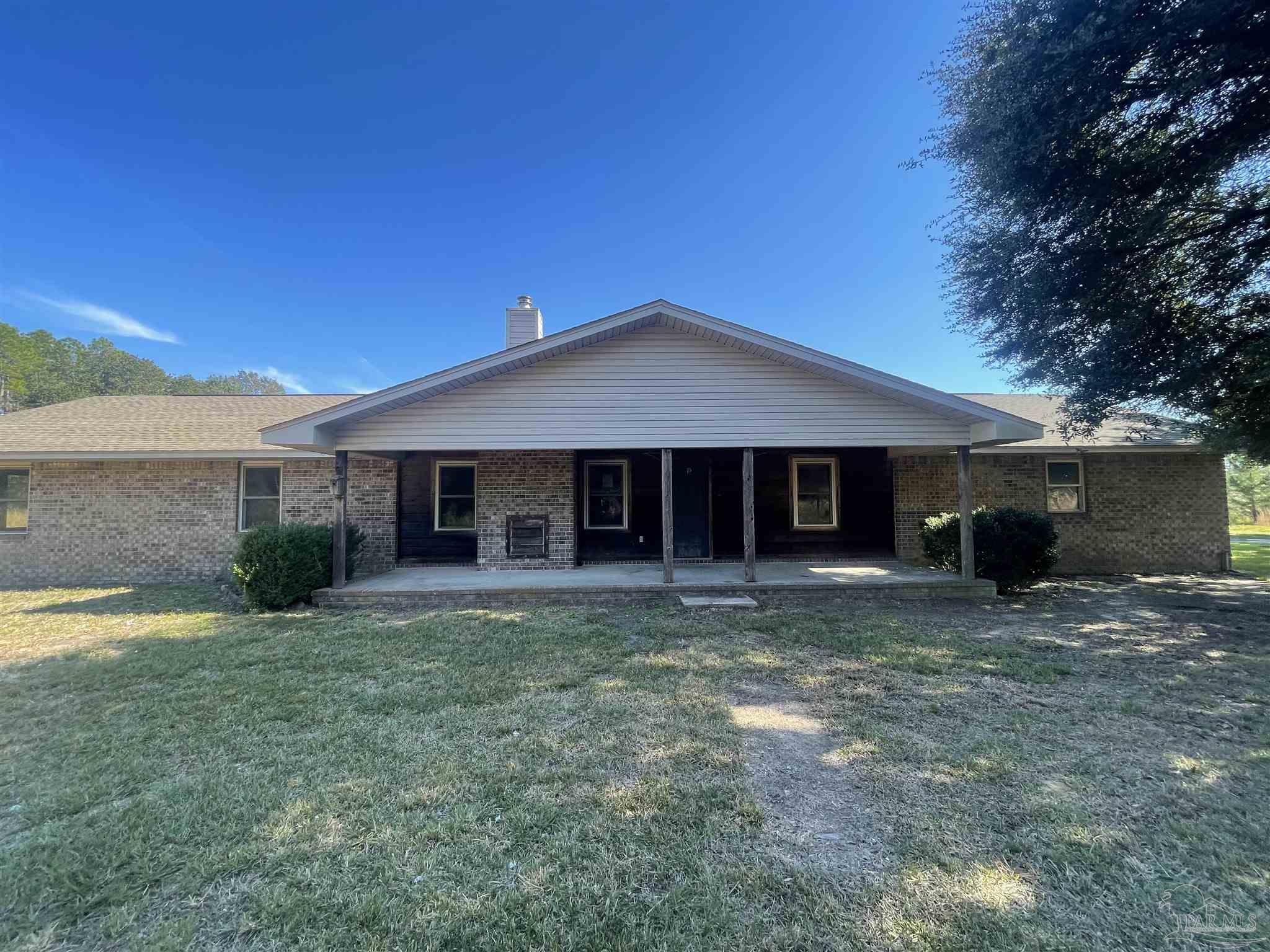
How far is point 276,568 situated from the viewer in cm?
766

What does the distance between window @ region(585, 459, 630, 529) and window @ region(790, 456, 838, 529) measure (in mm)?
3430

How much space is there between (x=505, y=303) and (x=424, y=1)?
6.31m

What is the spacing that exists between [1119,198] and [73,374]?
56862 mm

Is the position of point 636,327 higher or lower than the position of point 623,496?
higher

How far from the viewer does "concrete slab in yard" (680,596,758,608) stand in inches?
299

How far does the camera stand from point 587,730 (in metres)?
3.67

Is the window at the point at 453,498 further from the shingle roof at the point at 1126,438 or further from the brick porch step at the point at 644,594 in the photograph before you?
the shingle roof at the point at 1126,438

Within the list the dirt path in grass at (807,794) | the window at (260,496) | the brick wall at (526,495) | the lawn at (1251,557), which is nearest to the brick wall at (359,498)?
the window at (260,496)

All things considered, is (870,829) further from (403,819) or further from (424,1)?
(424,1)

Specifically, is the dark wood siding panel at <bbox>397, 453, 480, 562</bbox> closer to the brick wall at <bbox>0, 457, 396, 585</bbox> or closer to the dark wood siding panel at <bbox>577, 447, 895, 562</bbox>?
the brick wall at <bbox>0, 457, 396, 585</bbox>

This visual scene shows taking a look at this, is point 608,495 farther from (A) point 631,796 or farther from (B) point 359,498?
(A) point 631,796

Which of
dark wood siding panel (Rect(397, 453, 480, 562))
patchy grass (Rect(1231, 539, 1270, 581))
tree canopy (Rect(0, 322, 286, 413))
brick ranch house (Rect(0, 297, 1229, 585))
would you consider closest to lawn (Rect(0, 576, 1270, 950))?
brick ranch house (Rect(0, 297, 1229, 585))

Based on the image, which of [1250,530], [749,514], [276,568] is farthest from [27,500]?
[1250,530]

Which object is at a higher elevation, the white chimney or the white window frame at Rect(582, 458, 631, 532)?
the white chimney
